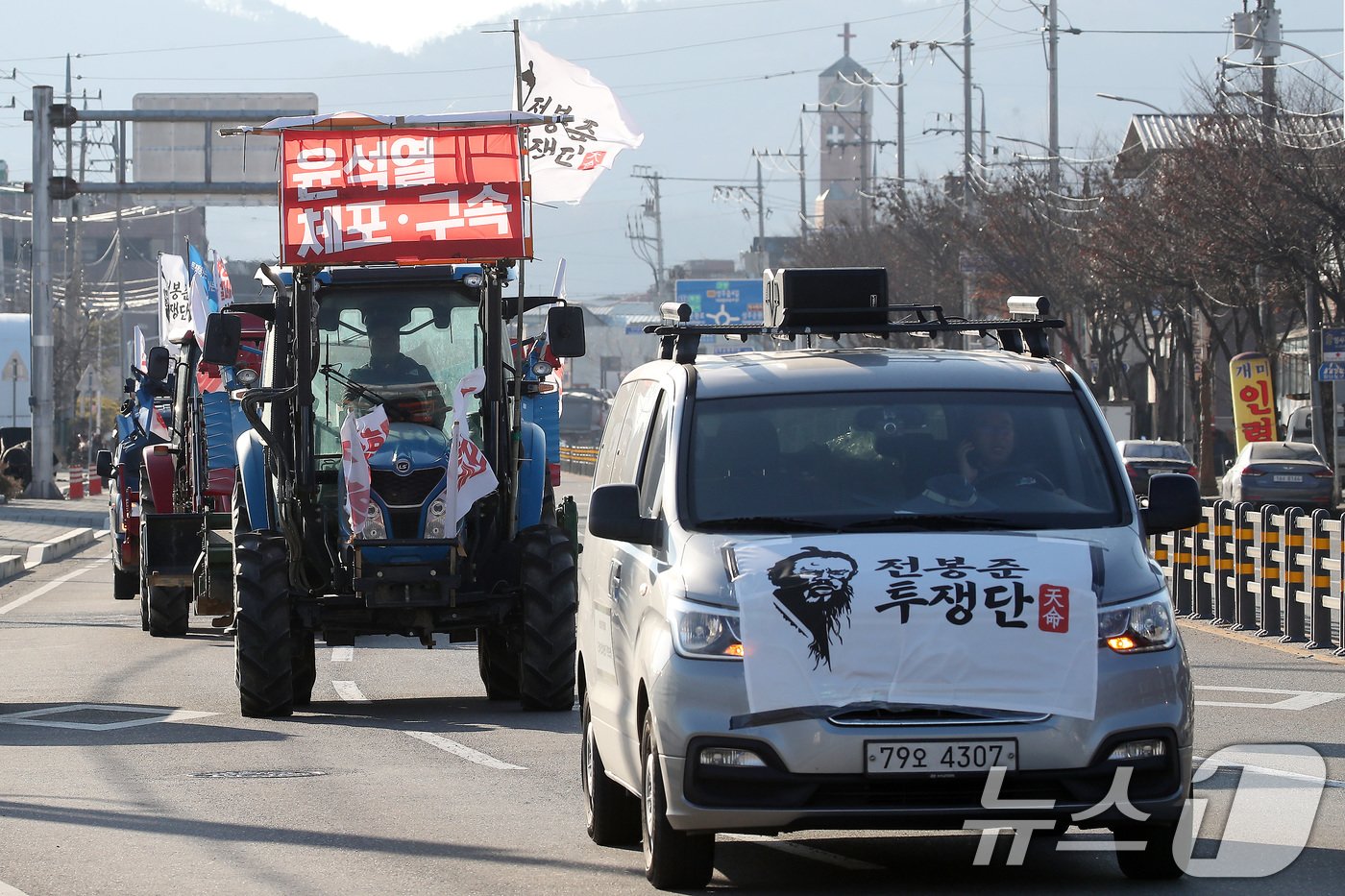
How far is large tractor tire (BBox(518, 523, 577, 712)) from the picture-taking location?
14.1 metres

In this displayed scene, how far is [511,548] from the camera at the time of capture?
1467 centimetres

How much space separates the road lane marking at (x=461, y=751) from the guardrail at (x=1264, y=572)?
24.9 feet

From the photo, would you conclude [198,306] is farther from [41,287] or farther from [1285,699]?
[41,287]

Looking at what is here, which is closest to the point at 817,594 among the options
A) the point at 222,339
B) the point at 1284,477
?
the point at 222,339

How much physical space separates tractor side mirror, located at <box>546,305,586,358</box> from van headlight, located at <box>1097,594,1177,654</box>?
7335 mm

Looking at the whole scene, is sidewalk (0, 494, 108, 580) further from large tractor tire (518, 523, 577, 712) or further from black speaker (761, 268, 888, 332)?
black speaker (761, 268, 888, 332)

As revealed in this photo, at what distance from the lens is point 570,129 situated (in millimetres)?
18406

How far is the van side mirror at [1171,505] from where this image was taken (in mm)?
A: 8172

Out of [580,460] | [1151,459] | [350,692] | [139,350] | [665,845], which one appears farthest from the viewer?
[580,460]

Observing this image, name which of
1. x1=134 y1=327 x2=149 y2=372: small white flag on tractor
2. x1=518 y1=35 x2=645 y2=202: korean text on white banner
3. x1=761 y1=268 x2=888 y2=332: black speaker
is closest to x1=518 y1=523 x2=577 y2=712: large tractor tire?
x1=518 y1=35 x2=645 y2=202: korean text on white banner

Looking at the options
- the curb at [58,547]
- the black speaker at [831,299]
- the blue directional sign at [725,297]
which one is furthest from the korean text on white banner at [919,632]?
the blue directional sign at [725,297]

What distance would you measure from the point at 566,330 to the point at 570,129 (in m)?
4.22

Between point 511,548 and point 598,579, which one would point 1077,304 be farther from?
point 598,579

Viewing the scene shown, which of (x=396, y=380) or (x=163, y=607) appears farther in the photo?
(x=163, y=607)
